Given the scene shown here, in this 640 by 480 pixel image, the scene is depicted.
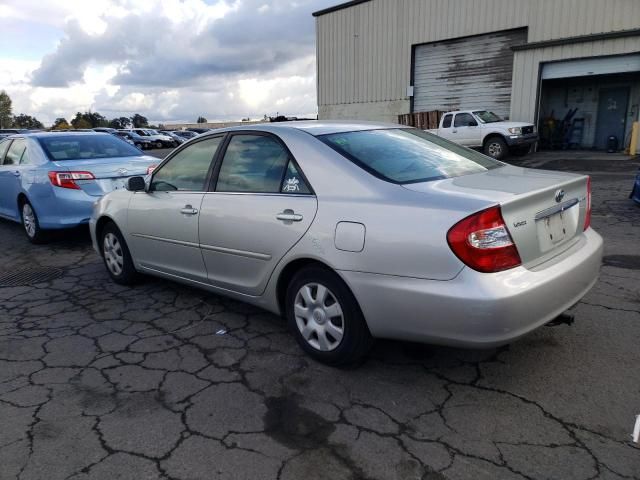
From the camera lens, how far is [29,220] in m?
7.00

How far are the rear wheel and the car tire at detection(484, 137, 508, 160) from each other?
43.5ft

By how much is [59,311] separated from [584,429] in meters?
4.10

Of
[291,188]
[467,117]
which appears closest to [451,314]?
[291,188]

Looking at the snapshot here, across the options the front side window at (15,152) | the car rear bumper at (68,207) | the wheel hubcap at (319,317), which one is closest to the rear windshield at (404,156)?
the wheel hubcap at (319,317)

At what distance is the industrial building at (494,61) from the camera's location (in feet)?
55.7

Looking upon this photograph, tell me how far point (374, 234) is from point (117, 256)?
324 centimetres

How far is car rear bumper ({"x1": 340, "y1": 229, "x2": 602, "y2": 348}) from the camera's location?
97.3 inches

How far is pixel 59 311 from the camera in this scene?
444cm

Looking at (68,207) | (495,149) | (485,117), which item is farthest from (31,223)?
(485,117)

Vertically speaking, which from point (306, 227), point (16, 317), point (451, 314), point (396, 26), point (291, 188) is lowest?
point (16, 317)

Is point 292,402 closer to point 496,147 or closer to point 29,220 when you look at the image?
point 29,220

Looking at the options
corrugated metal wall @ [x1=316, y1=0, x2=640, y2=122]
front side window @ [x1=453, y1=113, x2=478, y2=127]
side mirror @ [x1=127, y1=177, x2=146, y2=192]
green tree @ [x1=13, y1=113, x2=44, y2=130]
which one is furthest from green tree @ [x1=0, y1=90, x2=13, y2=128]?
side mirror @ [x1=127, y1=177, x2=146, y2=192]

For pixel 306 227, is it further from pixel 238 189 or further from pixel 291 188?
pixel 238 189

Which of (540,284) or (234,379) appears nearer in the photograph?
(540,284)
